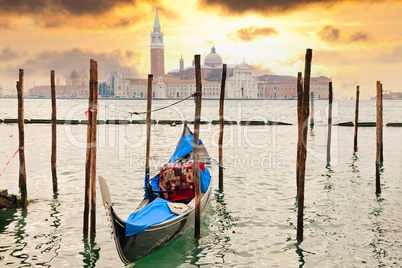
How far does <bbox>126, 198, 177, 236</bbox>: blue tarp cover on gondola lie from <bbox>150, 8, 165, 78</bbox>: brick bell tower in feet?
433

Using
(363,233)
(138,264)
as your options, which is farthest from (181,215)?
(363,233)

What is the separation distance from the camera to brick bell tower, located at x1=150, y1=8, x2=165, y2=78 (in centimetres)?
13900

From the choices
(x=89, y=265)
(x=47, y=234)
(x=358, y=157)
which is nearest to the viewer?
(x=89, y=265)

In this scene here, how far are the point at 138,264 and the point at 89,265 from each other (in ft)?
1.95

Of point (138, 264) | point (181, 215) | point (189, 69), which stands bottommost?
point (138, 264)

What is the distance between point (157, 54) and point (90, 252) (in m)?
138

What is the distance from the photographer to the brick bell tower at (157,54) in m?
139

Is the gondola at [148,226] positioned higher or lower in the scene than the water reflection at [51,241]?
higher

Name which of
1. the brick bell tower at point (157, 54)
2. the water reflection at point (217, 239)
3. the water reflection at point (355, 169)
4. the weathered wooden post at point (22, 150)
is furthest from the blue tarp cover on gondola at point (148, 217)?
the brick bell tower at point (157, 54)

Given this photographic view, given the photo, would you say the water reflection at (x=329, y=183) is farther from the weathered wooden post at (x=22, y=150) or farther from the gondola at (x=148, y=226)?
the weathered wooden post at (x=22, y=150)

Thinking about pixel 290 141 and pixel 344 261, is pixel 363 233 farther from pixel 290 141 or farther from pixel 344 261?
pixel 290 141

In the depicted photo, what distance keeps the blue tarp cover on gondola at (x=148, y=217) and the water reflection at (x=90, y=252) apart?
698 millimetres

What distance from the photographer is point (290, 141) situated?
19.6 metres

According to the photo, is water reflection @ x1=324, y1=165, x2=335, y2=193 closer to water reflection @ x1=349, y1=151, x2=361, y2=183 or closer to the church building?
water reflection @ x1=349, y1=151, x2=361, y2=183
